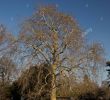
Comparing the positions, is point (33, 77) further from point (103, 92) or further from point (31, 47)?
point (103, 92)

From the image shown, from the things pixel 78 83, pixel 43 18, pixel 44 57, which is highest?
pixel 43 18

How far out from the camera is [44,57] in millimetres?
28156

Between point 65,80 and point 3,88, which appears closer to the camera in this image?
point 65,80

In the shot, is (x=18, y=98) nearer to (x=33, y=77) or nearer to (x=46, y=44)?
(x=33, y=77)

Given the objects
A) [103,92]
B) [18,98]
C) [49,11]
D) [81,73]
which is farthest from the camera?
[103,92]

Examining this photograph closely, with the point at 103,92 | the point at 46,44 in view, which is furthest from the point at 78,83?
the point at 103,92

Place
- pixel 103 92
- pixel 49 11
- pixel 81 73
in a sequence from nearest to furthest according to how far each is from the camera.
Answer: pixel 81 73 < pixel 49 11 < pixel 103 92

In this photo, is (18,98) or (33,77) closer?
(33,77)

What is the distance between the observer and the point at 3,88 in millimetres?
45281

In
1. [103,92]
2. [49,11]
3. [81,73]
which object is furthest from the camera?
[103,92]

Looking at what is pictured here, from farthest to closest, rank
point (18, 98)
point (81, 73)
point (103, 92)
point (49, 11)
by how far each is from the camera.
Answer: point (103, 92), point (18, 98), point (49, 11), point (81, 73)

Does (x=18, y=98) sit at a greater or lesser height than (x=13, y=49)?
lesser

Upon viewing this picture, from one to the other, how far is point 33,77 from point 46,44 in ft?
14.8

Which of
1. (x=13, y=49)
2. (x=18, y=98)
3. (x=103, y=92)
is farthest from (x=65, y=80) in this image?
(x=103, y=92)
